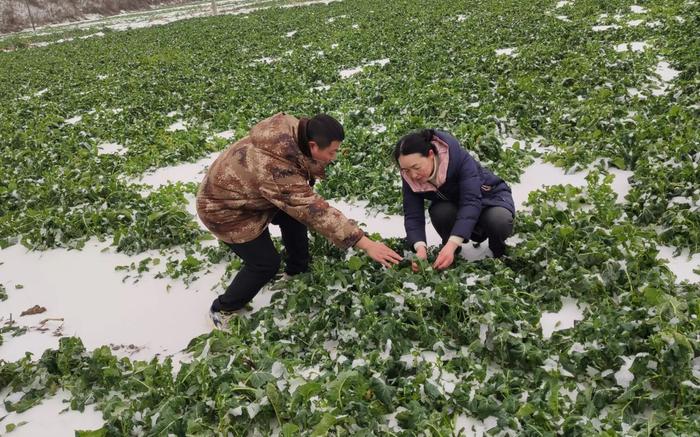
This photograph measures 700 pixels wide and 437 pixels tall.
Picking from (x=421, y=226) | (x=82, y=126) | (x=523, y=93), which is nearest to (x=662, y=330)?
(x=421, y=226)

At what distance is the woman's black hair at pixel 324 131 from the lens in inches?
155

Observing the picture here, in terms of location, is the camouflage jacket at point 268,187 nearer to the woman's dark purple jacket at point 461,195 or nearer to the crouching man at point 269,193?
the crouching man at point 269,193

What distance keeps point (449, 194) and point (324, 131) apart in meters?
1.57

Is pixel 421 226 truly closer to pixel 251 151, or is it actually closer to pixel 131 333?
pixel 251 151

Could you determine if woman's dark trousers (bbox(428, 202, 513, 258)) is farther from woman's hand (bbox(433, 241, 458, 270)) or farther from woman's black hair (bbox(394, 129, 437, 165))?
woman's black hair (bbox(394, 129, 437, 165))

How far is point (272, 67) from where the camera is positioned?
15578 millimetres

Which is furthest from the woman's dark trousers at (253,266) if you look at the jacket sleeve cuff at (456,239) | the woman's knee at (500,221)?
the woman's knee at (500,221)

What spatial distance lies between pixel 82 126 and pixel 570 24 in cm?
1351

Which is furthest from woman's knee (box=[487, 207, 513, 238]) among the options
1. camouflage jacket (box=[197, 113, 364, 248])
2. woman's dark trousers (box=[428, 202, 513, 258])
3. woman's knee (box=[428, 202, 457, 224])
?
camouflage jacket (box=[197, 113, 364, 248])

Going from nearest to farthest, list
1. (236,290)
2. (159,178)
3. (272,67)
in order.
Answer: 1. (236,290)
2. (159,178)
3. (272,67)

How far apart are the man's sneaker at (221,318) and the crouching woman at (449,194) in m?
1.91

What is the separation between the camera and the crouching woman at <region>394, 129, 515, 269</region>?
4.39 metres

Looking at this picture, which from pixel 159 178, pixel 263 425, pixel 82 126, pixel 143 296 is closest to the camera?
pixel 263 425

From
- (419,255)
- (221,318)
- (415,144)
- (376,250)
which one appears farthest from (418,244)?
(221,318)
